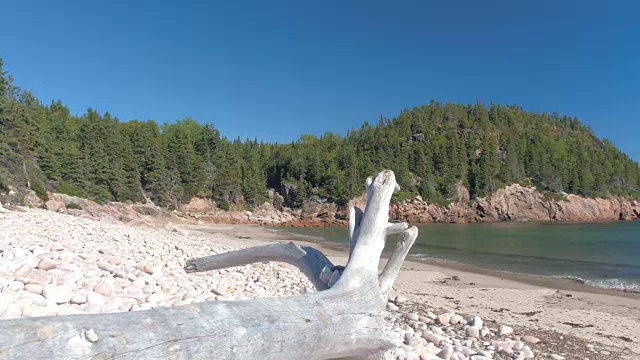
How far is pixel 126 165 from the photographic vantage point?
5588 cm

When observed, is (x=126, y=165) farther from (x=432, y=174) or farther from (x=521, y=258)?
(x=432, y=174)

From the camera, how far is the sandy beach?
7.84m

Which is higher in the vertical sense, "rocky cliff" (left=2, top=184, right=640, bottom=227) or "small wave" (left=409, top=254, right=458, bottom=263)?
"rocky cliff" (left=2, top=184, right=640, bottom=227)

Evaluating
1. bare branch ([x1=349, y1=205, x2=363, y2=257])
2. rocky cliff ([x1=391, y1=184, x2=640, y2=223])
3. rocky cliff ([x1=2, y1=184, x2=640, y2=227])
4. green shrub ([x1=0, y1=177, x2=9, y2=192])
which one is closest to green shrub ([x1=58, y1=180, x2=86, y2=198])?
green shrub ([x1=0, y1=177, x2=9, y2=192])

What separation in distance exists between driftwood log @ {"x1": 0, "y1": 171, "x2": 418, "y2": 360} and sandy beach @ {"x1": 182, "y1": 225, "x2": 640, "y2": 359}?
5.03 meters

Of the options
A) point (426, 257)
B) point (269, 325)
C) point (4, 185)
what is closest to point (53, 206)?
point (4, 185)

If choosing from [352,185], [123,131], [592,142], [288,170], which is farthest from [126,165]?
[592,142]

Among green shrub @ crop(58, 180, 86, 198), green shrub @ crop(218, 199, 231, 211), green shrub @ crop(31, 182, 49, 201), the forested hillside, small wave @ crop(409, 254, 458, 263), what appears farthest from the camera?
green shrub @ crop(218, 199, 231, 211)

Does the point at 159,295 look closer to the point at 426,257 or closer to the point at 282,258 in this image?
the point at 282,258

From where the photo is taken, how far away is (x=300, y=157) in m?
80.1

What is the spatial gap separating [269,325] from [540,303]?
1064 cm

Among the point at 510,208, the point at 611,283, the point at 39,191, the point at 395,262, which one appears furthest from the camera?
the point at 510,208

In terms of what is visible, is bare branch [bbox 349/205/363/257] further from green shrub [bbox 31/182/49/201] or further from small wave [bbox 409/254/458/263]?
green shrub [bbox 31/182/49/201]

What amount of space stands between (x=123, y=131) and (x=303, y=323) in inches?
2866
